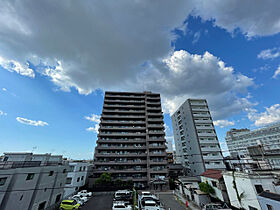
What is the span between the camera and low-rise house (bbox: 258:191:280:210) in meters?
12.8

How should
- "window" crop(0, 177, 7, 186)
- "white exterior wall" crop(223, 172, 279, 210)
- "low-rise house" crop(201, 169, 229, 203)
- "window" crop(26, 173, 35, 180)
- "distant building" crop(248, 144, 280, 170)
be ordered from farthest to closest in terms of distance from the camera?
"distant building" crop(248, 144, 280, 170) < "low-rise house" crop(201, 169, 229, 203) < "window" crop(26, 173, 35, 180) < "white exterior wall" crop(223, 172, 279, 210) < "window" crop(0, 177, 7, 186)

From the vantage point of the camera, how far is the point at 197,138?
40.9m

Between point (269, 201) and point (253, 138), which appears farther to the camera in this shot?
point (253, 138)

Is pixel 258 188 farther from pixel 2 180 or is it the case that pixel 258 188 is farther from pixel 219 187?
pixel 2 180

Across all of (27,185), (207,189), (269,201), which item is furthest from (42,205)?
(269,201)

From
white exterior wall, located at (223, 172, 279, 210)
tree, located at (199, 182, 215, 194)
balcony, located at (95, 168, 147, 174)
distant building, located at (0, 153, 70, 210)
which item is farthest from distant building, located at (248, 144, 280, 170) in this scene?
distant building, located at (0, 153, 70, 210)

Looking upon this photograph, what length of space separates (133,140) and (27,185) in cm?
2763

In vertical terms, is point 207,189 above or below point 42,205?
above

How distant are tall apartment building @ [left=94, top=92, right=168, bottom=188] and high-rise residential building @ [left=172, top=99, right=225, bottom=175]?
9722 mm

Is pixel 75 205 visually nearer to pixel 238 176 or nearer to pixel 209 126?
pixel 238 176

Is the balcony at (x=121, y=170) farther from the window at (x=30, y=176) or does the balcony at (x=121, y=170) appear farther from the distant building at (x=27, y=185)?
the window at (x=30, y=176)

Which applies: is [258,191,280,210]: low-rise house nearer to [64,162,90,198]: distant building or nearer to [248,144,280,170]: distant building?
[248,144,280,170]: distant building

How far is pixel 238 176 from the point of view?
703 inches

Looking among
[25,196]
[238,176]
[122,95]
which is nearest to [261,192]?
[238,176]
